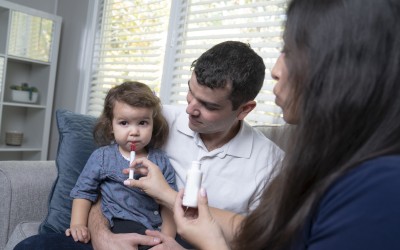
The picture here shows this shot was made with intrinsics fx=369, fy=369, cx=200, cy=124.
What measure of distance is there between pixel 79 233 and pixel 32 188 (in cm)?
38

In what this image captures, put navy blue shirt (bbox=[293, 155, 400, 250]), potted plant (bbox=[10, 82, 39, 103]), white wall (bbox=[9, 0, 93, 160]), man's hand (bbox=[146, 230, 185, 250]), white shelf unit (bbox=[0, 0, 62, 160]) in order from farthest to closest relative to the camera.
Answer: white wall (bbox=[9, 0, 93, 160]) < potted plant (bbox=[10, 82, 39, 103]) < white shelf unit (bbox=[0, 0, 62, 160]) < man's hand (bbox=[146, 230, 185, 250]) < navy blue shirt (bbox=[293, 155, 400, 250])

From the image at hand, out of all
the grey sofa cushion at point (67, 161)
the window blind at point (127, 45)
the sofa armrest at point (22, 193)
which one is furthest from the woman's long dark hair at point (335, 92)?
the window blind at point (127, 45)

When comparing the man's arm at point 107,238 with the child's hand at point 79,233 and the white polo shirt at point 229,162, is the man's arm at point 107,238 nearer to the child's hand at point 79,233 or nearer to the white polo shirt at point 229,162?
the child's hand at point 79,233

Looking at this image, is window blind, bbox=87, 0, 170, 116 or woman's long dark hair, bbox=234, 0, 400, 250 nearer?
woman's long dark hair, bbox=234, 0, 400, 250

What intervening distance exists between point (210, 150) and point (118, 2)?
198 centimetres

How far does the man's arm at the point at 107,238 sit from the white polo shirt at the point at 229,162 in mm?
276

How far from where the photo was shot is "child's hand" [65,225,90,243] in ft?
4.14

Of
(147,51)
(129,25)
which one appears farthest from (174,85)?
(129,25)

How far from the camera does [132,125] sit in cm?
133

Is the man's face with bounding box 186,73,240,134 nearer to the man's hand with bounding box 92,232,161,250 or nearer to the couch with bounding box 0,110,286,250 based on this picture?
the couch with bounding box 0,110,286,250

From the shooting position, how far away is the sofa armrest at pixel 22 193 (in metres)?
1.44

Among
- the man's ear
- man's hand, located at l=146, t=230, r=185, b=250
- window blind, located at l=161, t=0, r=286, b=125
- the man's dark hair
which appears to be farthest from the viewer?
window blind, located at l=161, t=0, r=286, b=125

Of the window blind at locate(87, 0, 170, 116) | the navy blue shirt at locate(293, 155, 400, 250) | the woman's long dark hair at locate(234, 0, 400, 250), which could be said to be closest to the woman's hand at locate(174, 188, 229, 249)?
the woman's long dark hair at locate(234, 0, 400, 250)

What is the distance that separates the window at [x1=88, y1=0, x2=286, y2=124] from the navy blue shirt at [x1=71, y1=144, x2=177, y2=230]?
73 centimetres
